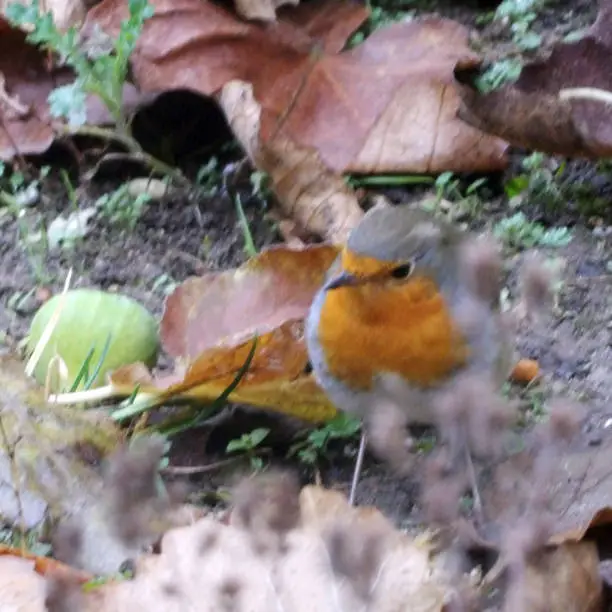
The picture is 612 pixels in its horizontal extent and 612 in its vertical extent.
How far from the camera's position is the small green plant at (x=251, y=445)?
1.89 m

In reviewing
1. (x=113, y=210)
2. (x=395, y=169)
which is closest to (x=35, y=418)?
(x=113, y=210)

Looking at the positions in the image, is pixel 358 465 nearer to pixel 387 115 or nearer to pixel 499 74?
pixel 387 115

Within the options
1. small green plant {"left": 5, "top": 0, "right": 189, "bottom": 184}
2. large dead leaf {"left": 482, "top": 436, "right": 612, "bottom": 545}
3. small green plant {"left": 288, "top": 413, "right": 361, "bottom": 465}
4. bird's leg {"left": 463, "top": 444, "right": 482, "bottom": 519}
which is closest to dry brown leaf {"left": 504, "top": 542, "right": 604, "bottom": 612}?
large dead leaf {"left": 482, "top": 436, "right": 612, "bottom": 545}

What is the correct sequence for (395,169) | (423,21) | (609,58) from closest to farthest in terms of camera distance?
(609,58)
(395,169)
(423,21)

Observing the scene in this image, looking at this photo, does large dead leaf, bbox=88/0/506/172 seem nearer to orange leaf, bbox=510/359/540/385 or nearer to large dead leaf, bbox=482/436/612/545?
orange leaf, bbox=510/359/540/385

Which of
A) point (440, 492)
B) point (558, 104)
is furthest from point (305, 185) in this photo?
point (440, 492)

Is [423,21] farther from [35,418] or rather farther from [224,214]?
[35,418]

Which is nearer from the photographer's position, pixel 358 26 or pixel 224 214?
pixel 224 214

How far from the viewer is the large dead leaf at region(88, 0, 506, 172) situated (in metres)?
2.55

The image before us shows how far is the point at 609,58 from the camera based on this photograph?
236 centimetres

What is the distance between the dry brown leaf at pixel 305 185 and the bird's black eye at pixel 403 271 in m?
0.48

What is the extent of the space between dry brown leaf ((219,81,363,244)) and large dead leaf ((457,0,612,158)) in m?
0.33

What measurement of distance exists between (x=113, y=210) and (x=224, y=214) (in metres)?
0.25

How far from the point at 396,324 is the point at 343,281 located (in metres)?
0.11
